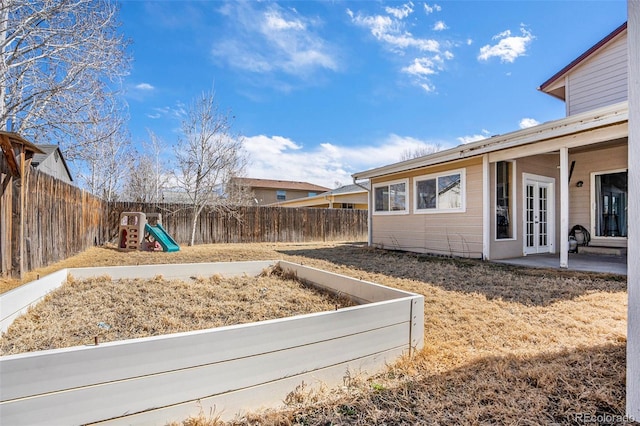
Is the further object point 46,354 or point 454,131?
point 454,131

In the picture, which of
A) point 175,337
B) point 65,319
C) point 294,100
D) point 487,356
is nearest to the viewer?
point 175,337

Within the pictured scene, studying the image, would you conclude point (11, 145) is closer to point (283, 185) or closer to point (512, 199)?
point (512, 199)

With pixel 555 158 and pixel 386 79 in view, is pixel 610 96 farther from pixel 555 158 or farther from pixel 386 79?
pixel 386 79

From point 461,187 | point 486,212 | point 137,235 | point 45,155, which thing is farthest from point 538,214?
point 45,155

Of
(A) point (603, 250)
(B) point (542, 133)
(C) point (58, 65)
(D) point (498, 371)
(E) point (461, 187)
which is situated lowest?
(D) point (498, 371)

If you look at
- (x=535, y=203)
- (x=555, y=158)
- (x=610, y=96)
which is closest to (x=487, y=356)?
(x=535, y=203)

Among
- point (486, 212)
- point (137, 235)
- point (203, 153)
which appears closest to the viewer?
point (486, 212)

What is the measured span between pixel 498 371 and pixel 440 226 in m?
6.12

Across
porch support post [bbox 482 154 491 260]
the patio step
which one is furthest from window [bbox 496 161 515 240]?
the patio step

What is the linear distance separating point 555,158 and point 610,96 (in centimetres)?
187

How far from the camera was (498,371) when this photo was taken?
2061mm

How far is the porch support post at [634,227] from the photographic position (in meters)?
1.57

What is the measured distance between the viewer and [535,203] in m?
7.54

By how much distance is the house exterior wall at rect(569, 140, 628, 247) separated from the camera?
7.30 metres
